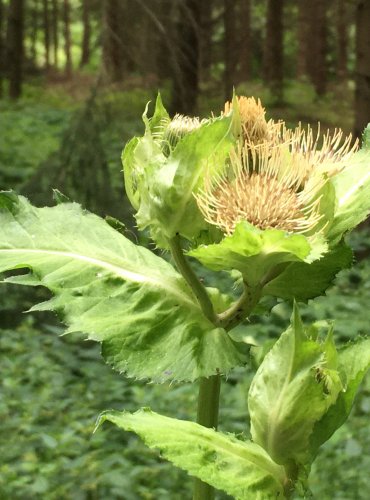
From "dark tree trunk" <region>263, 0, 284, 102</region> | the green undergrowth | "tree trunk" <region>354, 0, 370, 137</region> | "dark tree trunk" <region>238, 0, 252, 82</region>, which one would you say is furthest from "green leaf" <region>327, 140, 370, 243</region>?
"dark tree trunk" <region>263, 0, 284, 102</region>

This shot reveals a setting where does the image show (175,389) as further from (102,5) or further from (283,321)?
(102,5)

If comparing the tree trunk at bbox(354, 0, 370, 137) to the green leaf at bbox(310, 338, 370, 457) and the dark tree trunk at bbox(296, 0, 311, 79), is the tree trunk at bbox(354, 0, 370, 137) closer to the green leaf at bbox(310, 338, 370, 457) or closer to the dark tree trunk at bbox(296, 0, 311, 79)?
the green leaf at bbox(310, 338, 370, 457)

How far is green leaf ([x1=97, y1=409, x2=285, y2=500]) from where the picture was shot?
0.70 m

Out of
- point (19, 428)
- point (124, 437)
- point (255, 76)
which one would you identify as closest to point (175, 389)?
point (124, 437)

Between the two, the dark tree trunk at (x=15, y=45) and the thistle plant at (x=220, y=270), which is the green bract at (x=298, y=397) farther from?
the dark tree trunk at (x=15, y=45)

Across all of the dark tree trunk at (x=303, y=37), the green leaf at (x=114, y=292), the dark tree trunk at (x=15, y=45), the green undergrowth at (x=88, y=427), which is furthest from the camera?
the dark tree trunk at (x=303, y=37)

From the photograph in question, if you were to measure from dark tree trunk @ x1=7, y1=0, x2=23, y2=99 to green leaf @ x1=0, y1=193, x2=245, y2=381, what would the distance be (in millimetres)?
11890

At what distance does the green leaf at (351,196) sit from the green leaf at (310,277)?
1.7 inches

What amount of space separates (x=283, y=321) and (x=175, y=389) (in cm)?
132

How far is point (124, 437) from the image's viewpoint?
3762 millimetres

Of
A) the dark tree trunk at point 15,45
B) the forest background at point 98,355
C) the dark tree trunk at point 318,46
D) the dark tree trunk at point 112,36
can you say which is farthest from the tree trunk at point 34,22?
the dark tree trunk at point 112,36

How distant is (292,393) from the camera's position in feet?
2.39

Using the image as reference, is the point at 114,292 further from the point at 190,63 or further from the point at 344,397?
the point at 190,63

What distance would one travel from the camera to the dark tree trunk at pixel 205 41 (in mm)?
8250
